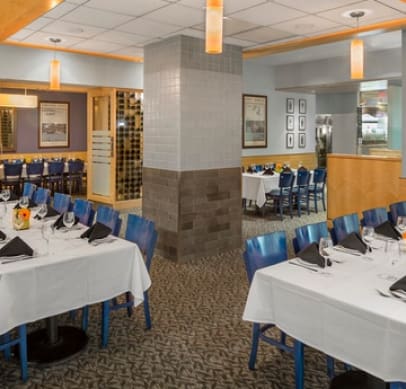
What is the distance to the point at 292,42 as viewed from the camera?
6113 millimetres

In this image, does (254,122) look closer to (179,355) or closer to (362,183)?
(362,183)

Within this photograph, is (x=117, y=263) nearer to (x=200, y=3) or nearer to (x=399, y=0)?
(x=200, y=3)

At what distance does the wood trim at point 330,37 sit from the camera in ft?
17.2

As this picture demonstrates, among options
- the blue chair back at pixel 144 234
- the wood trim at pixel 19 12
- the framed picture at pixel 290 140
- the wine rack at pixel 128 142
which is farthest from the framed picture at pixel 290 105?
the blue chair back at pixel 144 234

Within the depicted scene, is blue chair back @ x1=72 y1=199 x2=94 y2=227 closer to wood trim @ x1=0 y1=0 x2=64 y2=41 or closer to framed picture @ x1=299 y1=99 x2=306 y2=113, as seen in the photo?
wood trim @ x1=0 y1=0 x2=64 y2=41

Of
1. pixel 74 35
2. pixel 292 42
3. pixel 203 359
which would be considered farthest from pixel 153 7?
pixel 203 359

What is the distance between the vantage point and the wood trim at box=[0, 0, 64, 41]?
4651 millimetres

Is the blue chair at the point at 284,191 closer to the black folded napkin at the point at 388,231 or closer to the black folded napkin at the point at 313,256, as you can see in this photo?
the black folded napkin at the point at 388,231

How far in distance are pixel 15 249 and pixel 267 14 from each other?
3.50m

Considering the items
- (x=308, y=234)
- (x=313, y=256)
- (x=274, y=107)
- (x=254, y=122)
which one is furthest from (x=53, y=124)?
(x=313, y=256)

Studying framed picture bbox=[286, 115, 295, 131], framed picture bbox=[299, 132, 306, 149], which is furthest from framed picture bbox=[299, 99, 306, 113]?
framed picture bbox=[299, 132, 306, 149]

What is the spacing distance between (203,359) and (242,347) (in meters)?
0.35

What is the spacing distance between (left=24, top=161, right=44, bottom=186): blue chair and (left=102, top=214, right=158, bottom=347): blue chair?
277 inches

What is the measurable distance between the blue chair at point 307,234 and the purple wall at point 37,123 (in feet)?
34.9
